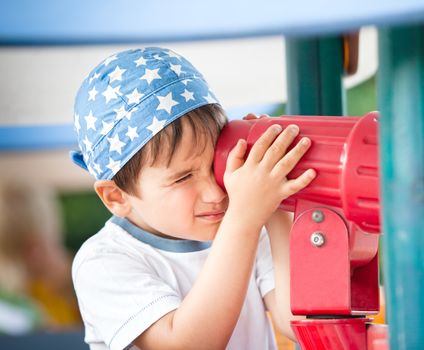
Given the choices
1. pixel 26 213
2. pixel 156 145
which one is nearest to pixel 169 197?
pixel 156 145

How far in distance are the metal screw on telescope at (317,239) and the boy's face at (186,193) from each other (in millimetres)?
142

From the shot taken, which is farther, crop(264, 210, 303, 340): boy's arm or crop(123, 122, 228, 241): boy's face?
crop(264, 210, 303, 340): boy's arm

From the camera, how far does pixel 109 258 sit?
3.43ft

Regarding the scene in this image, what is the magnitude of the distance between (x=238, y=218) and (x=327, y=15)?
0.42 metres

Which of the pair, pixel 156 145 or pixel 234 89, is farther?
pixel 234 89

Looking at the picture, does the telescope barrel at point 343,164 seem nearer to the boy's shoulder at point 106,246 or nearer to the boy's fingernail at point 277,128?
the boy's fingernail at point 277,128

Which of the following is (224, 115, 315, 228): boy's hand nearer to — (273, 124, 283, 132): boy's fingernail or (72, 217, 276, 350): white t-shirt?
(273, 124, 283, 132): boy's fingernail

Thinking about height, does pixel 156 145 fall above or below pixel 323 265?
above

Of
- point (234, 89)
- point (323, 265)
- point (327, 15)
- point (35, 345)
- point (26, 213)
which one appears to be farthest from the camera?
point (26, 213)

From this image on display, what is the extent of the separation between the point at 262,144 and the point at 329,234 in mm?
123

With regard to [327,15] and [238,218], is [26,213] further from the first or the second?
[327,15]

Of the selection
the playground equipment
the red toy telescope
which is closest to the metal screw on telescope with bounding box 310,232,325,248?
the red toy telescope

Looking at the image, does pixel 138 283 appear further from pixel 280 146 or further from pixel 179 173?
pixel 280 146

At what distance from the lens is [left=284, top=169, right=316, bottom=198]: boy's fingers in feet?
2.76
